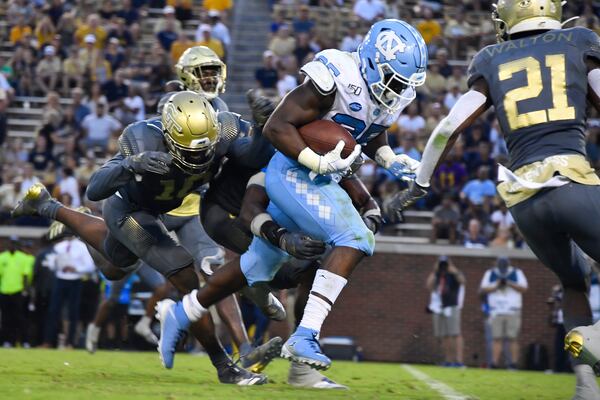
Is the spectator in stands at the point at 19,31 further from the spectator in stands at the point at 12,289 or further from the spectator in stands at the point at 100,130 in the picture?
the spectator in stands at the point at 12,289

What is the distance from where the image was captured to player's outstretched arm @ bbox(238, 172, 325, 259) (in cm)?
664

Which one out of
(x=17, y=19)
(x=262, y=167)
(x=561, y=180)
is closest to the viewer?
(x=561, y=180)

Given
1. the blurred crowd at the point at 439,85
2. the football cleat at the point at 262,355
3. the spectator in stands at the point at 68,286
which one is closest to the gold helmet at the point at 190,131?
the football cleat at the point at 262,355

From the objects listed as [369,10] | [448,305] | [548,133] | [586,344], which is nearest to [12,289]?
[448,305]

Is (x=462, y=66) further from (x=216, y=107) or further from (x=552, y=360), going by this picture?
(x=216, y=107)

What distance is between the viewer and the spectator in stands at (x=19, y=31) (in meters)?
19.4

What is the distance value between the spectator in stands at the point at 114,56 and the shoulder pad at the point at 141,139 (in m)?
11.3

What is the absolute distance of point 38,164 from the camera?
17.2 m

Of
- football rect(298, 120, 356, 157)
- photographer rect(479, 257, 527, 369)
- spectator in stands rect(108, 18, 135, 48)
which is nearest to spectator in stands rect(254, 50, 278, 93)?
spectator in stands rect(108, 18, 135, 48)

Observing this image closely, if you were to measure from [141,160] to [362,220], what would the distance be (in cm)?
136

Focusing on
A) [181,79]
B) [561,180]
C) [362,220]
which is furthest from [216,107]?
[561,180]

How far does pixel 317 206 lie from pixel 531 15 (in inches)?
60.5

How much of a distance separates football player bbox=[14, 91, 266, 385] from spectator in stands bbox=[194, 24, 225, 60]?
1004cm

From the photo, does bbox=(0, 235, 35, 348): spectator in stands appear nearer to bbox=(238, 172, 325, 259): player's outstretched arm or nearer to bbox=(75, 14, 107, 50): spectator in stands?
bbox=(75, 14, 107, 50): spectator in stands
